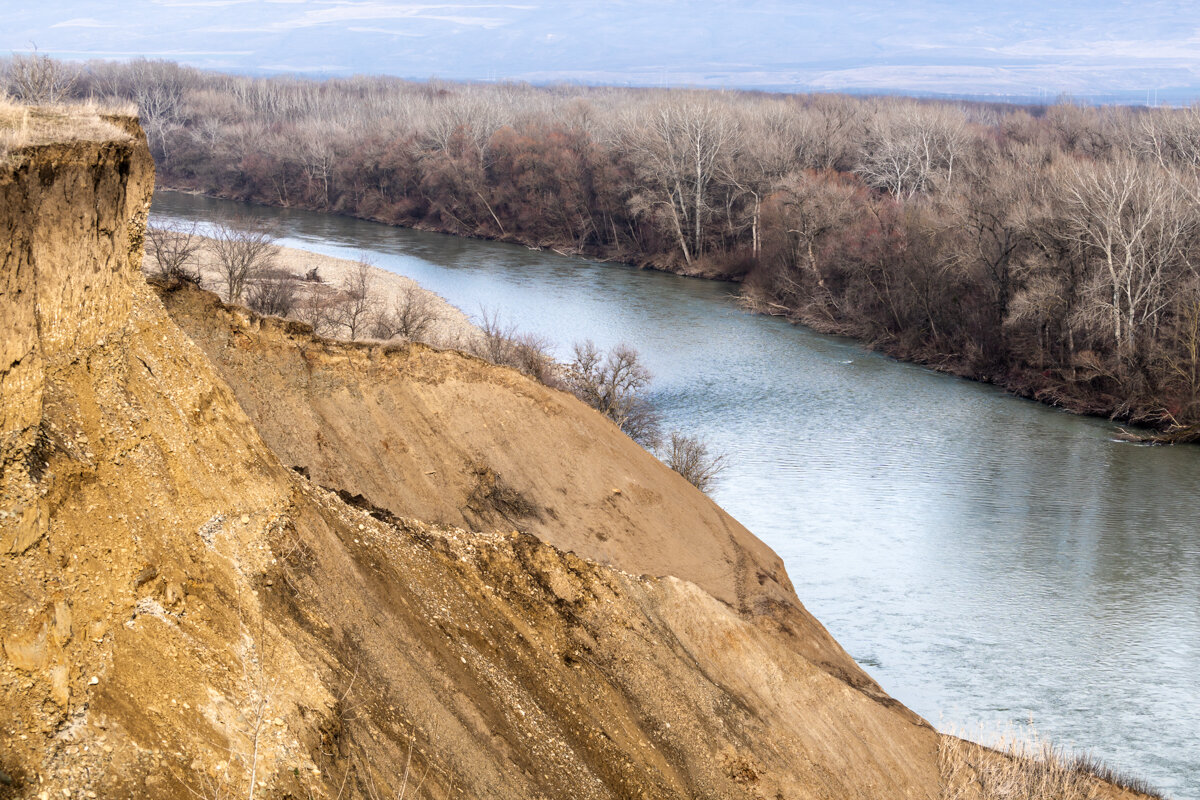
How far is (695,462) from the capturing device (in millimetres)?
26516

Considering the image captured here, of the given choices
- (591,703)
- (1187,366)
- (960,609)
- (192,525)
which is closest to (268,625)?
(192,525)

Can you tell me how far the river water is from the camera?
18781 millimetres

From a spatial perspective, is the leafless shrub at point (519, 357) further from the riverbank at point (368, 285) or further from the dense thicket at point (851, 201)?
the dense thicket at point (851, 201)

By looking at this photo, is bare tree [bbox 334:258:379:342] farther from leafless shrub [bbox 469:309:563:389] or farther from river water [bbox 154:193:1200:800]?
river water [bbox 154:193:1200:800]

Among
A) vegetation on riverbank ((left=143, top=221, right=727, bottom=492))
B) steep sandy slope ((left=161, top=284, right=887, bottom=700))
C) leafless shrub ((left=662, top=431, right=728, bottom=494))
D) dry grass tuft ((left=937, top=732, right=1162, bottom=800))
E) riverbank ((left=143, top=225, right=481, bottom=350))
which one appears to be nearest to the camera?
steep sandy slope ((left=161, top=284, right=887, bottom=700))

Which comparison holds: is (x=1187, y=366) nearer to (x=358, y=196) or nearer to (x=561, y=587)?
(x=561, y=587)

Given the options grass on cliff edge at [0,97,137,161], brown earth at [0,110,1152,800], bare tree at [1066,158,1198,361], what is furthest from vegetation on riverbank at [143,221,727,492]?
bare tree at [1066,158,1198,361]

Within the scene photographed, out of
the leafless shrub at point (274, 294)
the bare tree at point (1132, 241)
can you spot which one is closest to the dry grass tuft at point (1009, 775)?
the leafless shrub at point (274, 294)

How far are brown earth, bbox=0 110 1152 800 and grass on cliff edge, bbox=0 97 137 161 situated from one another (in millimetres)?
94

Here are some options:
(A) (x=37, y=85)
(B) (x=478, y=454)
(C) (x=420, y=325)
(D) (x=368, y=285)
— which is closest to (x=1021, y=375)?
(C) (x=420, y=325)

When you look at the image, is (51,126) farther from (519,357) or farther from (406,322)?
(406,322)

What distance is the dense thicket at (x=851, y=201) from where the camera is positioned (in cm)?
3675

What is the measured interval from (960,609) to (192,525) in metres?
17.1

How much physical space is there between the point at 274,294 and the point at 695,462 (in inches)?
613
